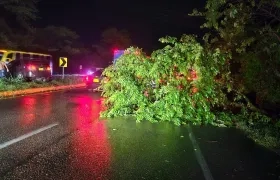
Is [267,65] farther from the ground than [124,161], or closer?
farther from the ground

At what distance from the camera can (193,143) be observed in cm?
793

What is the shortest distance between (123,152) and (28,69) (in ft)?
57.5

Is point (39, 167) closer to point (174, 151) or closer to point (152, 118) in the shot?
point (174, 151)

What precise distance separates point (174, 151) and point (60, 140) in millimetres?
2684

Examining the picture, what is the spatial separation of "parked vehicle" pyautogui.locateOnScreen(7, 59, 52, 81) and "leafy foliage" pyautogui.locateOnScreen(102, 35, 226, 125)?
12.0 m

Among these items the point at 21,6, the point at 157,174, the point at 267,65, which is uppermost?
the point at 21,6

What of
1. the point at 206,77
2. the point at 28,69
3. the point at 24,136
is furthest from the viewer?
the point at 28,69

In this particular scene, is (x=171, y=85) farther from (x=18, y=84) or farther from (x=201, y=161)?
(x=18, y=84)

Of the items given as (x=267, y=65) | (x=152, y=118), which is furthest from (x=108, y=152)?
(x=267, y=65)

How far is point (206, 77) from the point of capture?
1118 centimetres

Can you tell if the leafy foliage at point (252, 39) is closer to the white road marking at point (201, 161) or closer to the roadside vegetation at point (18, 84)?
the white road marking at point (201, 161)

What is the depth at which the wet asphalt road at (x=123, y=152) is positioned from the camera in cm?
566

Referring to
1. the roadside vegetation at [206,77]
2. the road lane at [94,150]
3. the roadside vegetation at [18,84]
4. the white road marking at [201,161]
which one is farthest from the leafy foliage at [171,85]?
the roadside vegetation at [18,84]

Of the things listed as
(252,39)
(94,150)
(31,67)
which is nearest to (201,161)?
(94,150)
